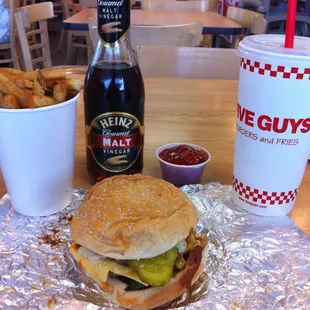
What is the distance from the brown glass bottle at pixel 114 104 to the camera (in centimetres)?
85

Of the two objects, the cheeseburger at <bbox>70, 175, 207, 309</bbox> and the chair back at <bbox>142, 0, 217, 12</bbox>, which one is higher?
the chair back at <bbox>142, 0, 217, 12</bbox>

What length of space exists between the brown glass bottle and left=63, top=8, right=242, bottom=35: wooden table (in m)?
2.04

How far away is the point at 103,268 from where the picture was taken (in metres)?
0.68

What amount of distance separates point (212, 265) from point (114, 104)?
41 cm

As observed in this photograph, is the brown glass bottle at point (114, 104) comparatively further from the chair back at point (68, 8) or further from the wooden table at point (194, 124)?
the chair back at point (68, 8)

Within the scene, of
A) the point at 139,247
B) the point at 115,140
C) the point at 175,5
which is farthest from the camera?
the point at 175,5

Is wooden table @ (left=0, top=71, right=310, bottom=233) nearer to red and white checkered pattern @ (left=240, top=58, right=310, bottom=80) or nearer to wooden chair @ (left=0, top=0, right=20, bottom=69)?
red and white checkered pattern @ (left=240, top=58, right=310, bottom=80)

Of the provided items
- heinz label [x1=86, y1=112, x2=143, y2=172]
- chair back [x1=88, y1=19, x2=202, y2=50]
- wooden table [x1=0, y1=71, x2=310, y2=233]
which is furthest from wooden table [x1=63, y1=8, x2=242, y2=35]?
heinz label [x1=86, y1=112, x2=143, y2=172]

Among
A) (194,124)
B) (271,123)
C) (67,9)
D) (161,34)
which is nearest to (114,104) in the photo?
(271,123)

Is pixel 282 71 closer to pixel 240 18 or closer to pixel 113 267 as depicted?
pixel 113 267

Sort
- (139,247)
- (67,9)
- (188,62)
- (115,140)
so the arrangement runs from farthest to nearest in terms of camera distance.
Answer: (67,9) < (188,62) < (115,140) < (139,247)

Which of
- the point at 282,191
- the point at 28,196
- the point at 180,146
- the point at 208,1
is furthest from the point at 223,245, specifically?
the point at 208,1

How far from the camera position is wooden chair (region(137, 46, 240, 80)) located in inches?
72.2

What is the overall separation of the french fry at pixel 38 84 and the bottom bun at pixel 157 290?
0.37 m
